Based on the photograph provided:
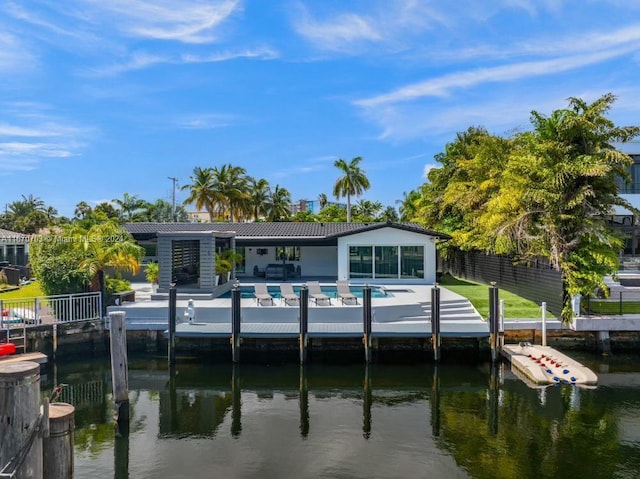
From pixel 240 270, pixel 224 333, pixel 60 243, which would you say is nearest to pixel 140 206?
pixel 240 270

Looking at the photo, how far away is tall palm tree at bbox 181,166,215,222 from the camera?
5375cm

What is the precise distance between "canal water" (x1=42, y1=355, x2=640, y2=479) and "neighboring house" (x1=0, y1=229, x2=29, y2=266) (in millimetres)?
26428

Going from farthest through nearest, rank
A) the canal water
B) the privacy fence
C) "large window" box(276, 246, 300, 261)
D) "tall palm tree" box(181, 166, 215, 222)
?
"tall palm tree" box(181, 166, 215, 222), "large window" box(276, 246, 300, 261), the privacy fence, the canal water

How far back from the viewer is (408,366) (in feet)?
55.8

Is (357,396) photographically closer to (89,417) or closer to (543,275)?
(89,417)

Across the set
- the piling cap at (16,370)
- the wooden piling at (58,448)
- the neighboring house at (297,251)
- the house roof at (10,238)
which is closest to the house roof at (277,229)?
the neighboring house at (297,251)

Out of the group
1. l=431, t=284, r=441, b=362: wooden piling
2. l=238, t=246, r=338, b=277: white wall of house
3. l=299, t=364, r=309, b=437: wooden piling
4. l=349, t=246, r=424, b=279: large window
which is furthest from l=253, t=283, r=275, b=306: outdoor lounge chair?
l=238, t=246, r=338, b=277: white wall of house

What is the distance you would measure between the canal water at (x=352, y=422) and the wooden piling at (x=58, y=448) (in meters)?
3.52

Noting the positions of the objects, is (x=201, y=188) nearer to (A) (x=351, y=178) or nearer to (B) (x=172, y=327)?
(A) (x=351, y=178)

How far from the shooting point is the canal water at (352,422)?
991 cm

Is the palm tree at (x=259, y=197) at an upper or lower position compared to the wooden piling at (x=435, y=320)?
upper

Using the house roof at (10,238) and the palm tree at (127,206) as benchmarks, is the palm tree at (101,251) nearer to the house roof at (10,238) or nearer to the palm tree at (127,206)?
the house roof at (10,238)

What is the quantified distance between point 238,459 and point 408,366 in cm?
839

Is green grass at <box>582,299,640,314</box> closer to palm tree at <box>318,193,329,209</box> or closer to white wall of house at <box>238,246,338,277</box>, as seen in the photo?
white wall of house at <box>238,246,338,277</box>
